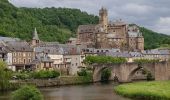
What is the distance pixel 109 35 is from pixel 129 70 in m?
57.5

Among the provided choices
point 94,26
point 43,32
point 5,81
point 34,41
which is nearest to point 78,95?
point 5,81

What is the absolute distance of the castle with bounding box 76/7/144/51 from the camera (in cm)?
16288

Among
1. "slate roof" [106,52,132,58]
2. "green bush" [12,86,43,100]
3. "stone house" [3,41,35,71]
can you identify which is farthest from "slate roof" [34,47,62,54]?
"green bush" [12,86,43,100]

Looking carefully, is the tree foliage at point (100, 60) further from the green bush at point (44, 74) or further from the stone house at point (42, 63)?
the green bush at point (44, 74)

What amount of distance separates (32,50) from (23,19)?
66550mm

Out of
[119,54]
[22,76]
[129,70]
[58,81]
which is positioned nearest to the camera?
[22,76]

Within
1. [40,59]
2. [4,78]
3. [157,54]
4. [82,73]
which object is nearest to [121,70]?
[82,73]

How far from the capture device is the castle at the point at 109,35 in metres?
163

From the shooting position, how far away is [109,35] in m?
164

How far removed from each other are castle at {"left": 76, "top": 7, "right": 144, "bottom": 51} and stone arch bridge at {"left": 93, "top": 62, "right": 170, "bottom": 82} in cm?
4768

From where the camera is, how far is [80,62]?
393 feet

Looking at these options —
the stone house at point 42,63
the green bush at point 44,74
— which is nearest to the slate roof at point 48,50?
the stone house at point 42,63

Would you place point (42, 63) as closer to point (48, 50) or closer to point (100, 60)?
point (48, 50)

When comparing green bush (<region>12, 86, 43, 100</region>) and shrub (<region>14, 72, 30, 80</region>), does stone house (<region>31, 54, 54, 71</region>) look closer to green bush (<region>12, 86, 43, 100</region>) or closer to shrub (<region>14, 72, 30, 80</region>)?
shrub (<region>14, 72, 30, 80</region>)
